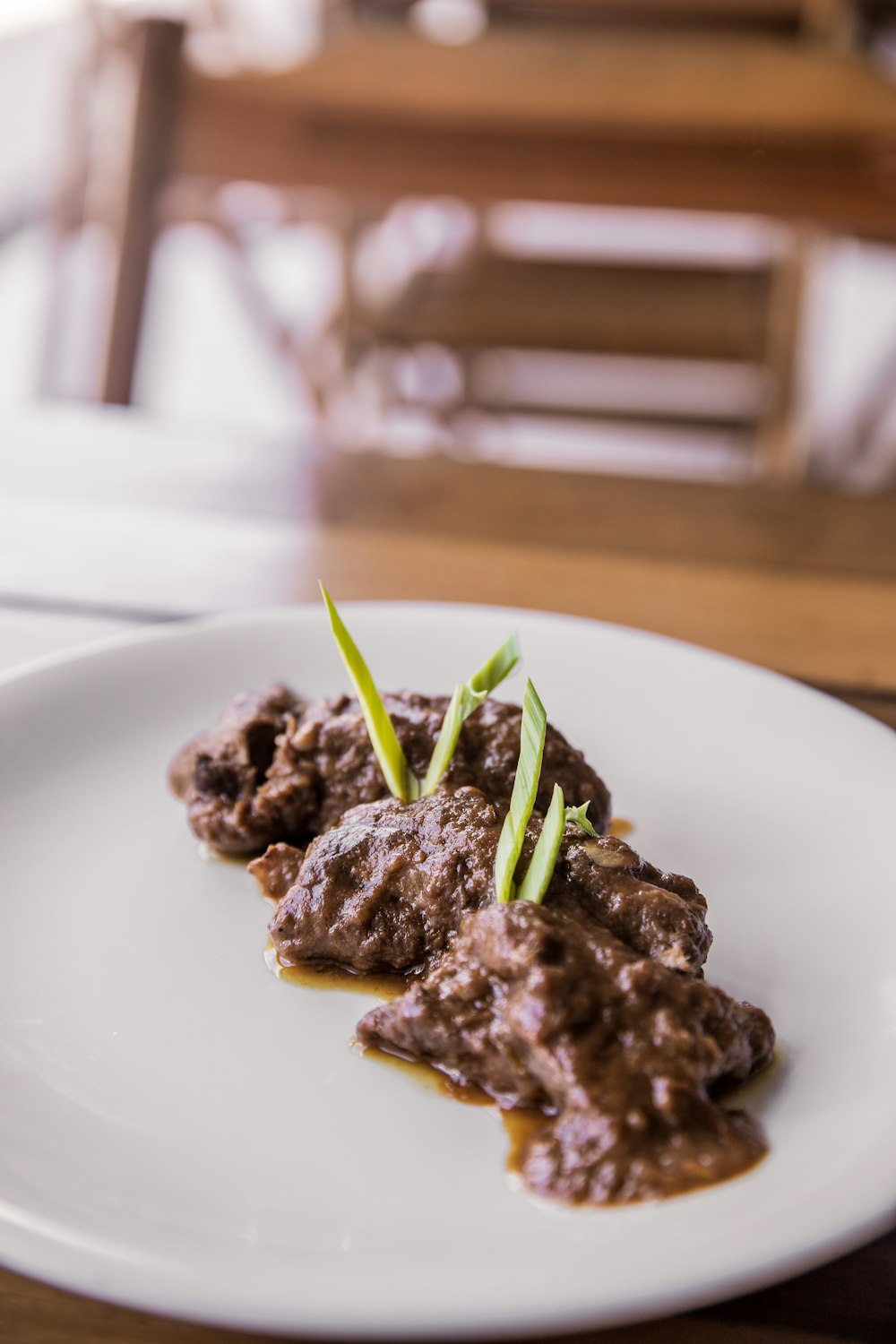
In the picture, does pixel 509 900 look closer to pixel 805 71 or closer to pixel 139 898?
pixel 139 898

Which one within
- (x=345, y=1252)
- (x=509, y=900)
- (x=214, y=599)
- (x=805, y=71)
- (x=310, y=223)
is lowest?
(x=345, y=1252)

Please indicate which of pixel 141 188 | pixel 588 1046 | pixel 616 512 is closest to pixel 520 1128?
pixel 588 1046

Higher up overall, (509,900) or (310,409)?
(310,409)

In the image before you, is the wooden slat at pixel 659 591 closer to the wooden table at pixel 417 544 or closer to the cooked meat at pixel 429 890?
the wooden table at pixel 417 544

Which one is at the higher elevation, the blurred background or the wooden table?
the blurred background

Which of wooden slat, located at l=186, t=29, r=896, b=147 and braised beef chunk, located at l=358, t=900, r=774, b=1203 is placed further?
wooden slat, located at l=186, t=29, r=896, b=147

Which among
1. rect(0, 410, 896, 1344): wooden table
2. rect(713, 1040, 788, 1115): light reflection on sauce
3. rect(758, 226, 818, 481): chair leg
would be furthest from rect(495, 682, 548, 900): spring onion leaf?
rect(758, 226, 818, 481): chair leg

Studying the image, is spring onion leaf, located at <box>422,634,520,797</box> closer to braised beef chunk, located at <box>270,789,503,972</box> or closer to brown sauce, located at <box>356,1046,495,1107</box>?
braised beef chunk, located at <box>270,789,503,972</box>

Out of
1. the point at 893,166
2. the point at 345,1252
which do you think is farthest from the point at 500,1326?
the point at 893,166

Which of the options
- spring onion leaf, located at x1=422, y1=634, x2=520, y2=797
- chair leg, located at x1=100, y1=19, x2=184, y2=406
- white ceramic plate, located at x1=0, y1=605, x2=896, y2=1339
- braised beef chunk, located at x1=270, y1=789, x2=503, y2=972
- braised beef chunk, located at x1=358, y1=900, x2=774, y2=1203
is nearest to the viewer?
white ceramic plate, located at x1=0, y1=605, x2=896, y2=1339
